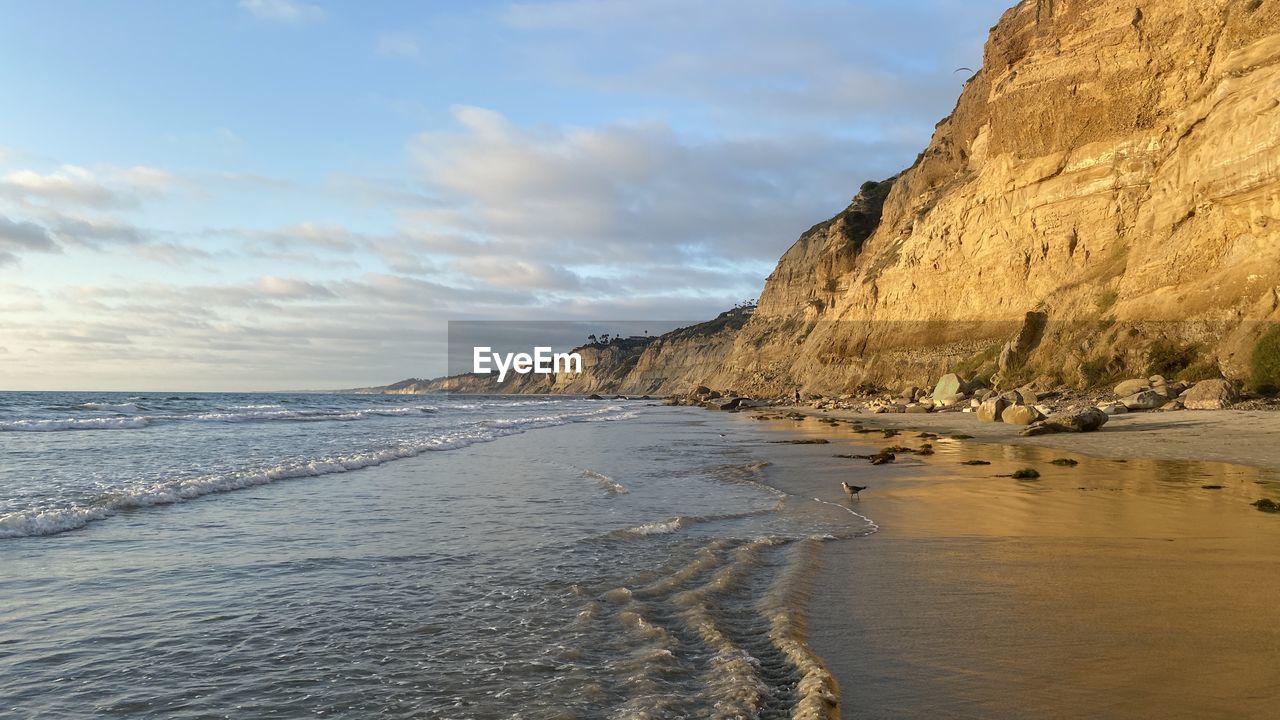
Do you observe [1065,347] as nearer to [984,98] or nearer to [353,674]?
[984,98]

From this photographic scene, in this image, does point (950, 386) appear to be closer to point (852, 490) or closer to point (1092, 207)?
point (1092, 207)

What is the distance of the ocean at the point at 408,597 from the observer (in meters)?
4.05

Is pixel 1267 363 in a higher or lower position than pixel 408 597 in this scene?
higher

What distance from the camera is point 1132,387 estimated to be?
23500 millimetres

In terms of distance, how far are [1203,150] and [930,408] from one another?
524 inches

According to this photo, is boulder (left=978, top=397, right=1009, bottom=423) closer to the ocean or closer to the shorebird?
the ocean

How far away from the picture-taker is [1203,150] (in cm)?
2653

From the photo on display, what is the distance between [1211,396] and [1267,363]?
2506 millimetres

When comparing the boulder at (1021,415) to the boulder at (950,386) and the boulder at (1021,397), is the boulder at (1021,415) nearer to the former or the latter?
the boulder at (1021,397)

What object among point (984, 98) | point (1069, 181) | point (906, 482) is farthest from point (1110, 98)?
point (906, 482)

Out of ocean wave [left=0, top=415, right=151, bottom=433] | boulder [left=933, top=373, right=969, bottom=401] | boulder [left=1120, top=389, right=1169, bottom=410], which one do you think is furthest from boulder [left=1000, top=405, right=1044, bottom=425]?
ocean wave [left=0, top=415, right=151, bottom=433]

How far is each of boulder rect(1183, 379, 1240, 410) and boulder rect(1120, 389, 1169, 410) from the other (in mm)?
587

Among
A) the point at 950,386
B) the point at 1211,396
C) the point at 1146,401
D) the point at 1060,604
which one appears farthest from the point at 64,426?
the point at 1211,396

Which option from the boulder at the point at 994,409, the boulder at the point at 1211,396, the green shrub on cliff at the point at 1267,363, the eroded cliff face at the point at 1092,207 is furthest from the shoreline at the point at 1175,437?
the eroded cliff face at the point at 1092,207
